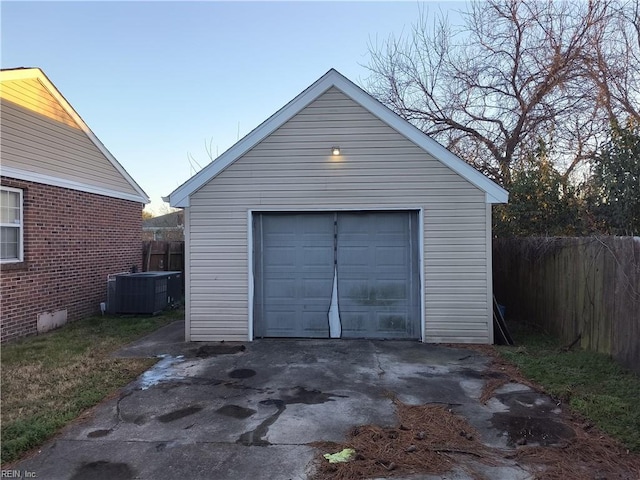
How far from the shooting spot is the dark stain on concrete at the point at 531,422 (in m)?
3.82

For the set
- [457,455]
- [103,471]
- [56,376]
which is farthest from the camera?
[56,376]

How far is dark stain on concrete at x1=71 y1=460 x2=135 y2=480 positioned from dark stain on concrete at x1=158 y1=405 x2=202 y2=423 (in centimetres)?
87

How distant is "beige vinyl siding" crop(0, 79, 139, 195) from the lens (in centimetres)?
810

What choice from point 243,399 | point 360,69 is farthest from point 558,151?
point 243,399

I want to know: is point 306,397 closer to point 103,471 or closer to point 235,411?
point 235,411

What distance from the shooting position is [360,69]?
53.3 ft

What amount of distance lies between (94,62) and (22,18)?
2.76 metres

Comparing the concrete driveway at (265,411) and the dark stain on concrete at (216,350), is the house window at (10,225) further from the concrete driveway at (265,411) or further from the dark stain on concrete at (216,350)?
the dark stain on concrete at (216,350)

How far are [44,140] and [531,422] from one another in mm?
10221

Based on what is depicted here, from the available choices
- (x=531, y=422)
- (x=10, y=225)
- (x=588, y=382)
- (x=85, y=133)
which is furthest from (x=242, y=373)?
(x=85, y=133)

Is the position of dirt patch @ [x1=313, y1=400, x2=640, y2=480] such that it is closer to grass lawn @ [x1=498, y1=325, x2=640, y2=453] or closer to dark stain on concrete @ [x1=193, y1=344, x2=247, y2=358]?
grass lawn @ [x1=498, y1=325, x2=640, y2=453]

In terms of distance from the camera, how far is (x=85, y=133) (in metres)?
10.5

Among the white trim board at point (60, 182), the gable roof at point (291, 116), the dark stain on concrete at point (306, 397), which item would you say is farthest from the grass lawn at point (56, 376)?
the white trim board at point (60, 182)

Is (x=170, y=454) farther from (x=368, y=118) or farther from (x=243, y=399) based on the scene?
(x=368, y=118)
